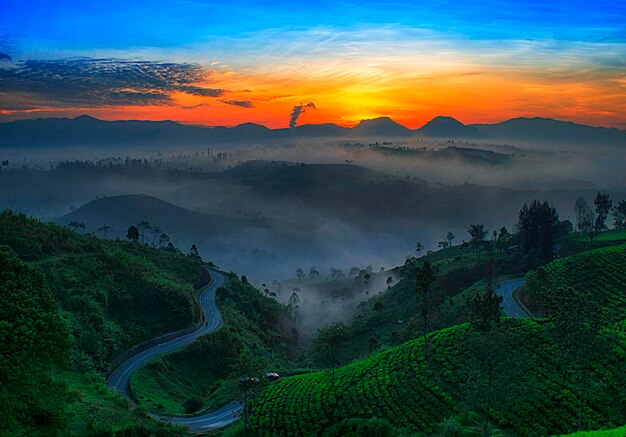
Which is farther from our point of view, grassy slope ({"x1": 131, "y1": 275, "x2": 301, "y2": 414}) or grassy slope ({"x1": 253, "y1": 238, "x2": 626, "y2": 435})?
grassy slope ({"x1": 131, "y1": 275, "x2": 301, "y2": 414})

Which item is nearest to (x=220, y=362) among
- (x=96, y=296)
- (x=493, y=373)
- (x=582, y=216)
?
(x=96, y=296)

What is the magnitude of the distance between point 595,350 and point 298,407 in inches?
1100

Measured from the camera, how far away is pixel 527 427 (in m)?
34.8

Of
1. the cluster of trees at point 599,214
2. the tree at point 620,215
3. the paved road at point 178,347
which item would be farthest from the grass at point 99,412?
the tree at point 620,215

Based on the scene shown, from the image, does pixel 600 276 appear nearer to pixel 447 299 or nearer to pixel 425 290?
pixel 447 299

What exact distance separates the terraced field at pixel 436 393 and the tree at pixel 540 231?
189 feet

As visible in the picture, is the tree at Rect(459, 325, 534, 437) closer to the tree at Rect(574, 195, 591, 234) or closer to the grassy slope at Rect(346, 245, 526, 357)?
the grassy slope at Rect(346, 245, 526, 357)

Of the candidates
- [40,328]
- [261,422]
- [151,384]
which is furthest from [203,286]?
[40,328]

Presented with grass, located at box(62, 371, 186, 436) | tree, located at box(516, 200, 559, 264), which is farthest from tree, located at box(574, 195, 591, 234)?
grass, located at box(62, 371, 186, 436)

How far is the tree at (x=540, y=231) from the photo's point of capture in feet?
336

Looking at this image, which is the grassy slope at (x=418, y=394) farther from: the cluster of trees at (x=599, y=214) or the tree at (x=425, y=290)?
the cluster of trees at (x=599, y=214)

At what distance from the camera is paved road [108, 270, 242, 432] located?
164 ft

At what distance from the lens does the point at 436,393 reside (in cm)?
4222

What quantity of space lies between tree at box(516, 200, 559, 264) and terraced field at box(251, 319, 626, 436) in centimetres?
5766
